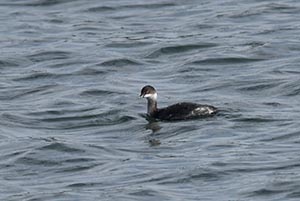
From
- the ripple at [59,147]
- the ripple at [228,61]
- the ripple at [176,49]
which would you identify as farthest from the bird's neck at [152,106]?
the ripple at [176,49]

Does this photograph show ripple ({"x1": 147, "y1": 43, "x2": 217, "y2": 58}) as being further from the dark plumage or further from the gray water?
the dark plumage

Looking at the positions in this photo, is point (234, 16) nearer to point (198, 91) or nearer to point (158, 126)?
point (198, 91)

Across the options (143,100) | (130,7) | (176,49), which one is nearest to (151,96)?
(143,100)

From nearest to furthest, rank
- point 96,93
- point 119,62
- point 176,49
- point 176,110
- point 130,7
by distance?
1. point 176,110
2. point 96,93
3. point 119,62
4. point 176,49
5. point 130,7

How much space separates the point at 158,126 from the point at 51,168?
10.3 feet

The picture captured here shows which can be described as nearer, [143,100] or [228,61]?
[143,100]

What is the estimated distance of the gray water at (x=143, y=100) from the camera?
64.6 ft

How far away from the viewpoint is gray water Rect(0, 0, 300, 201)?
64.6ft

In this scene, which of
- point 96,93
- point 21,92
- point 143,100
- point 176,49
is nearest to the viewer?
point 143,100

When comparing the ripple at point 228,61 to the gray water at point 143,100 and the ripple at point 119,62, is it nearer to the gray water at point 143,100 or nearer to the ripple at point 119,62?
the gray water at point 143,100

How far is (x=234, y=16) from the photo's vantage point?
108 feet

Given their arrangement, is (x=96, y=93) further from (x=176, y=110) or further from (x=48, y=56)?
(x=48, y=56)

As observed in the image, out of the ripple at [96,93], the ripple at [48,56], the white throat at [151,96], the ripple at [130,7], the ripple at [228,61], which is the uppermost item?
the white throat at [151,96]

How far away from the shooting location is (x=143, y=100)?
25.6m
